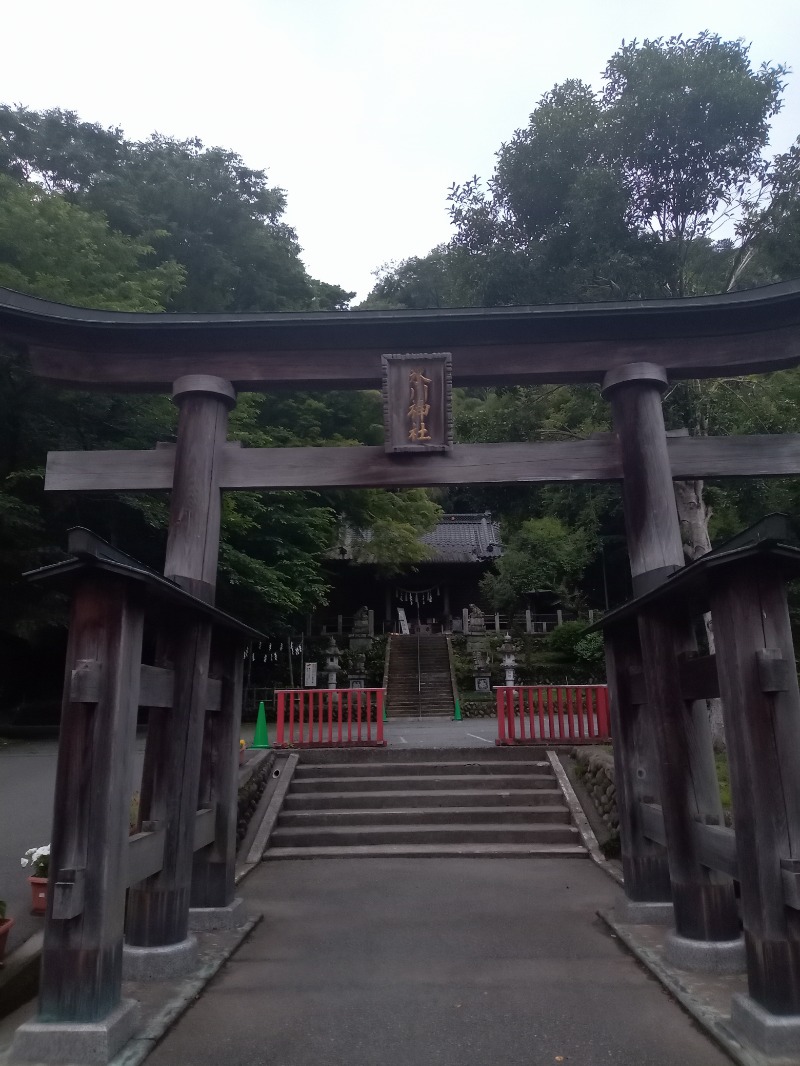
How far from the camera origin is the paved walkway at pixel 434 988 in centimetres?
387

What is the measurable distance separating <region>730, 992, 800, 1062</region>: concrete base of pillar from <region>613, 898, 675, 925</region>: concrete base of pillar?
2169mm

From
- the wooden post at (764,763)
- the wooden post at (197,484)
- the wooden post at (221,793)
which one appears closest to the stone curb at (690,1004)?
the wooden post at (764,763)

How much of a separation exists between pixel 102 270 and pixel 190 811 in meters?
13.5

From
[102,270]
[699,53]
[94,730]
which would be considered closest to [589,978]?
[94,730]

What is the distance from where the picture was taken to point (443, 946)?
559 centimetres

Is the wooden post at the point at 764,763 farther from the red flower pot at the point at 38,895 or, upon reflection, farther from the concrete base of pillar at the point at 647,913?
the red flower pot at the point at 38,895

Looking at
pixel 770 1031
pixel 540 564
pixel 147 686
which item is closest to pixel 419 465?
pixel 147 686

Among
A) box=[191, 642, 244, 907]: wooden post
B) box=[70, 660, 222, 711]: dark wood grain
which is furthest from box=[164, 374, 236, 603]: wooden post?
box=[191, 642, 244, 907]: wooden post

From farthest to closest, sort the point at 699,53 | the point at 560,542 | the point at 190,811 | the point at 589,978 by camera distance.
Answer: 1. the point at 560,542
2. the point at 699,53
3. the point at 190,811
4. the point at 589,978

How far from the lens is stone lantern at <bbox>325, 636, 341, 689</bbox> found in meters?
23.4

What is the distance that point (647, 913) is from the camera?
5988mm

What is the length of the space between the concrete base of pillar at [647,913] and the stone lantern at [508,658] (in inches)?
697

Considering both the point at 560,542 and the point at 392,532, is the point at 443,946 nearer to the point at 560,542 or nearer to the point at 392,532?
the point at 392,532

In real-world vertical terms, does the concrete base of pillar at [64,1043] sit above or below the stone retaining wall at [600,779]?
below
